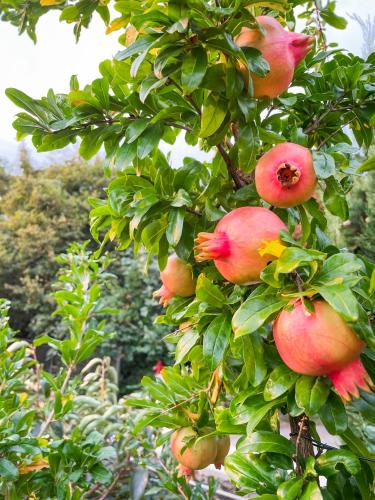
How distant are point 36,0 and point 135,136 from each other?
0.61 m

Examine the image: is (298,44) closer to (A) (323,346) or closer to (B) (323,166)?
(B) (323,166)

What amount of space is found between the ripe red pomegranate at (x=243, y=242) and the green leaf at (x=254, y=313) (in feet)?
0.14

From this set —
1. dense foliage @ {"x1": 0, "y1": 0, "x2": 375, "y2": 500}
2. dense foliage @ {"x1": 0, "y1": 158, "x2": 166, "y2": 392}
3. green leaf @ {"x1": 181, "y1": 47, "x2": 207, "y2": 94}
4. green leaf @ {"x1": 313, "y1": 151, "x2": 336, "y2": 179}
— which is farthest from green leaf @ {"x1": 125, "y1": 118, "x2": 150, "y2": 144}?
dense foliage @ {"x1": 0, "y1": 158, "x2": 166, "y2": 392}

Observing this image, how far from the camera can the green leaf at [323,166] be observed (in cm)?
45

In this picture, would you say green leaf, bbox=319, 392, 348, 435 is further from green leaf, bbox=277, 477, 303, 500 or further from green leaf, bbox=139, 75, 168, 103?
green leaf, bbox=139, 75, 168, 103

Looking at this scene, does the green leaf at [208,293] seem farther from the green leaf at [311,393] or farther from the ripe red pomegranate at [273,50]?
the ripe red pomegranate at [273,50]

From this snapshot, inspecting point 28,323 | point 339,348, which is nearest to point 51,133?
point 339,348

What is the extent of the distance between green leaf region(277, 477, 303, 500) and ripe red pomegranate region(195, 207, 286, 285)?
0.68ft

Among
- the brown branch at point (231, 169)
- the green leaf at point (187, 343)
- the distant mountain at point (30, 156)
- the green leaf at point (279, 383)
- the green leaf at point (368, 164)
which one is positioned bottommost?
the distant mountain at point (30, 156)

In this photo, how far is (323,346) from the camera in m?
0.36

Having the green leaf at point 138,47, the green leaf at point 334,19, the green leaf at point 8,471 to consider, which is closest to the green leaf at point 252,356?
the green leaf at point 138,47

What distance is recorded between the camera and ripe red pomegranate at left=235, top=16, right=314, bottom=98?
0.46 metres

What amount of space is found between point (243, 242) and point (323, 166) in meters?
0.13

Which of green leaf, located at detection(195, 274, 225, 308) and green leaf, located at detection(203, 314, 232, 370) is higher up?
green leaf, located at detection(195, 274, 225, 308)
